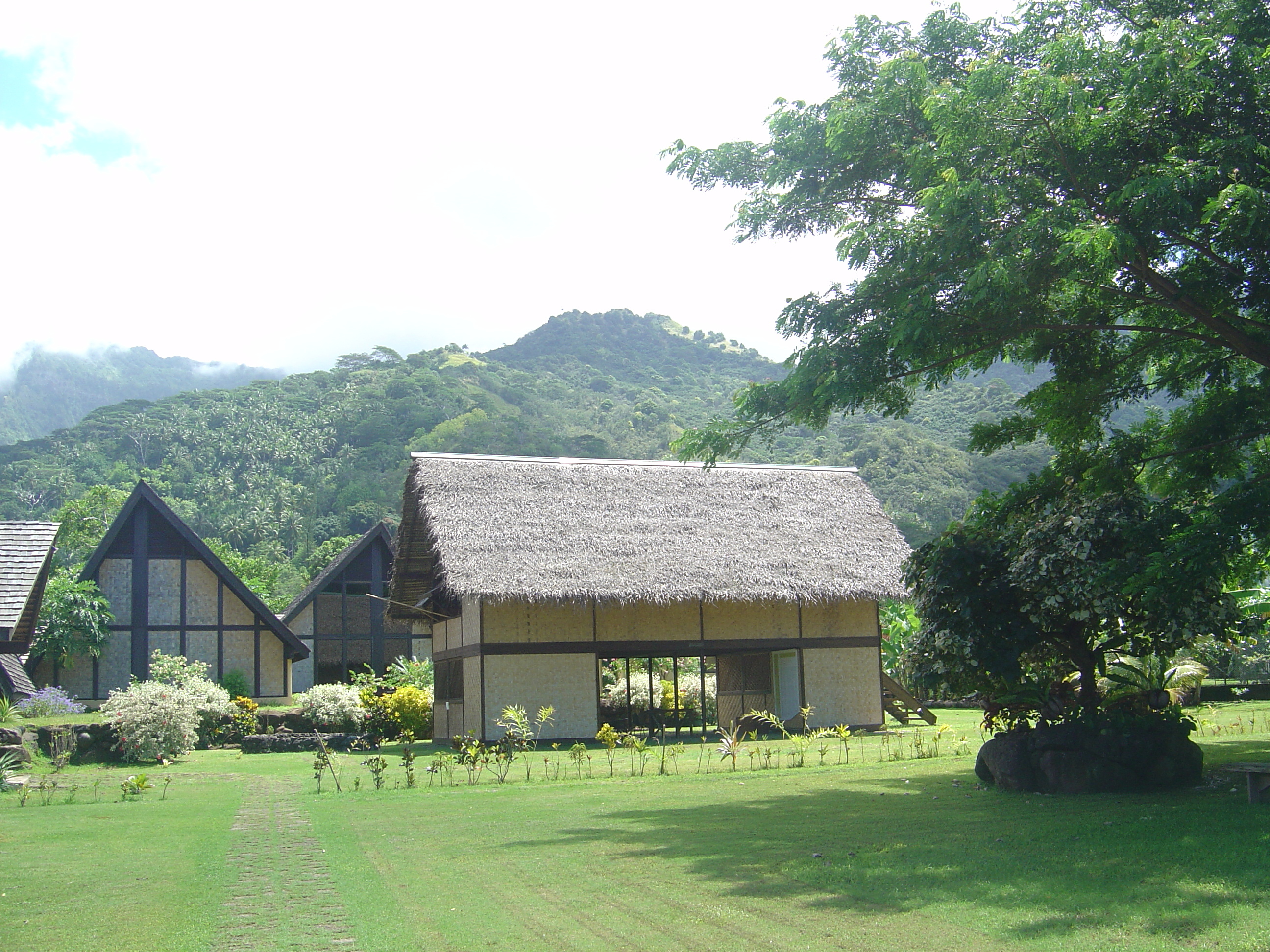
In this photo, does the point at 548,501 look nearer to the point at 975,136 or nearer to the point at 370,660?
the point at 975,136

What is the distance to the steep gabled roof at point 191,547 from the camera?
2481cm

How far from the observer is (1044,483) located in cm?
1134

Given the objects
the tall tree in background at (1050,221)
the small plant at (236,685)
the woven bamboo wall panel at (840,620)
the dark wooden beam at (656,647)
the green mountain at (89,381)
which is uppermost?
the green mountain at (89,381)

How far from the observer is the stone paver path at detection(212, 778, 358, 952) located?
530 centimetres

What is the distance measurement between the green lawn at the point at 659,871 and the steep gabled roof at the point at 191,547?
47.2 feet

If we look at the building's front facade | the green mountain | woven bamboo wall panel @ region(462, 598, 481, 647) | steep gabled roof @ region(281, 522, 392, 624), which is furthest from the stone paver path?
the green mountain

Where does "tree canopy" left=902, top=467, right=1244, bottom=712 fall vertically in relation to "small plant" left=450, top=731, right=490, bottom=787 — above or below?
above

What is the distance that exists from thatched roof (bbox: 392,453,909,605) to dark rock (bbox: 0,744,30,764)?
22.0 feet

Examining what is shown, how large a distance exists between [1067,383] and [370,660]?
93.9ft

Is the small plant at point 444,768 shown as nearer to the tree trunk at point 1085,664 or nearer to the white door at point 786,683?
the tree trunk at point 1085,664

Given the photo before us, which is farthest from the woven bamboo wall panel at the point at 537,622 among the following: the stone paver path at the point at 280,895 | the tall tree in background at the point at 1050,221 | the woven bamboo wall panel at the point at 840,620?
the stone paver path at the point at 280,895

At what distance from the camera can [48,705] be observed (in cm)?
1917

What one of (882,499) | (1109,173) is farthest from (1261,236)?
(882,499)

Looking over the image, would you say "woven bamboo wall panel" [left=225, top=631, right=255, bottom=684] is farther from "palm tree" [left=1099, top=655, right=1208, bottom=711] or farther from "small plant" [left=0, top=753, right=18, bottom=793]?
"palm tree" [left=1099, top=655, right=1208, bottom=711]
